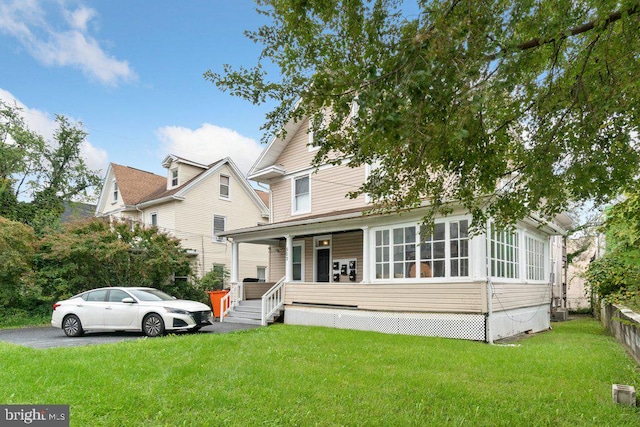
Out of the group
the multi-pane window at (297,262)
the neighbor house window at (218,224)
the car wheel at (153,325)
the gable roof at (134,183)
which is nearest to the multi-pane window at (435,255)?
the multi-pane window at (297,262)

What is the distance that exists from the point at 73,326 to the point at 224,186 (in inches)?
557

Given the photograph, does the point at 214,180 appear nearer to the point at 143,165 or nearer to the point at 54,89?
the point at 143,165

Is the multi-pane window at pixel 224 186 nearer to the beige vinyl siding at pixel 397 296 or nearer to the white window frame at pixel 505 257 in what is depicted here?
the beige vinyl siding at pixel 397 296

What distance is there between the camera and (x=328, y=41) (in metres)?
4.42

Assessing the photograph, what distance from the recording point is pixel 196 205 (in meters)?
23.1

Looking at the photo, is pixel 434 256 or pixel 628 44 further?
pixel 434 256

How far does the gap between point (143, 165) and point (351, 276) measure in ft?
63.8

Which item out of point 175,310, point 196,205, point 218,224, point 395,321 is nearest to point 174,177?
point 196,205

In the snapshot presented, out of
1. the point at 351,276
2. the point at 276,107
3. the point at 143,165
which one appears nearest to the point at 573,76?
the point at 276,107

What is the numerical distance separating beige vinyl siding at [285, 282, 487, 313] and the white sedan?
3454 mm

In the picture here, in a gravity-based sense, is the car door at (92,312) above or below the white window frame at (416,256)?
below

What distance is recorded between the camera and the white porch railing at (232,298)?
1540 cm

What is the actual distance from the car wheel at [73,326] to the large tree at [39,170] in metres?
9.65

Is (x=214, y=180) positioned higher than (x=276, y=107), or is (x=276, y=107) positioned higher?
(x=214, y=180)
